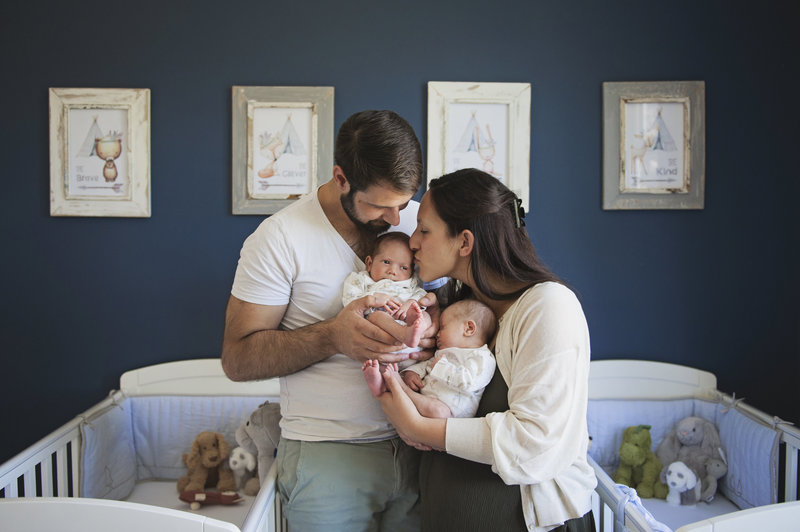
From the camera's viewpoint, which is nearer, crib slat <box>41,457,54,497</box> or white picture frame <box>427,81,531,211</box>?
crib slat <box>41,457,54,497</box>

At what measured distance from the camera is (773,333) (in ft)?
8.28

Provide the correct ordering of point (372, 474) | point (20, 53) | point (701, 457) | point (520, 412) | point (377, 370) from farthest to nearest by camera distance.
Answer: point (20, 53) < point (701, 457) < point (372, 474) < point (377, 370) < point (520, 412)

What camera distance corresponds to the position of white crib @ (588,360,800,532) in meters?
2.03

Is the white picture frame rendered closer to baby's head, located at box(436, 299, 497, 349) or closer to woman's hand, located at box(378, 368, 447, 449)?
baby's head, located at box(436, 299, 497, 349)

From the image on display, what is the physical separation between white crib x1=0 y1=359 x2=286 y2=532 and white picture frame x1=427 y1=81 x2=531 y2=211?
4.29ft

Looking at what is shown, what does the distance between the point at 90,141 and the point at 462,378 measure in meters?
2.09

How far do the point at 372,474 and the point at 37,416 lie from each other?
1.96 m

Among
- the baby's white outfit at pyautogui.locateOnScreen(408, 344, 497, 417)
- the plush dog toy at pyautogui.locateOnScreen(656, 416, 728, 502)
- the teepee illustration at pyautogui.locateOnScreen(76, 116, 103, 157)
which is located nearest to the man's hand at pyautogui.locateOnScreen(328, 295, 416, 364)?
the baby's white outfit at pyautogui.locateOnScreen(408, 344, 497, 417)

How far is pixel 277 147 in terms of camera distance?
2447mm

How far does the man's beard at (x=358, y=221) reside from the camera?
136 centimetres

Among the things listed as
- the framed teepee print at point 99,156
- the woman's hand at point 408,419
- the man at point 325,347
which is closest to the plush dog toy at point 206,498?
the man at point 325,347

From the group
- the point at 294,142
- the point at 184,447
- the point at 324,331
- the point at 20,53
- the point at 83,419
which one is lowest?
the point at 184,447

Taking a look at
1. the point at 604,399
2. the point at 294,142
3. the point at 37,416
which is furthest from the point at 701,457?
the point at 37,416

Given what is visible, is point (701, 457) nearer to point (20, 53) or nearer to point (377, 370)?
point (377, 370)
